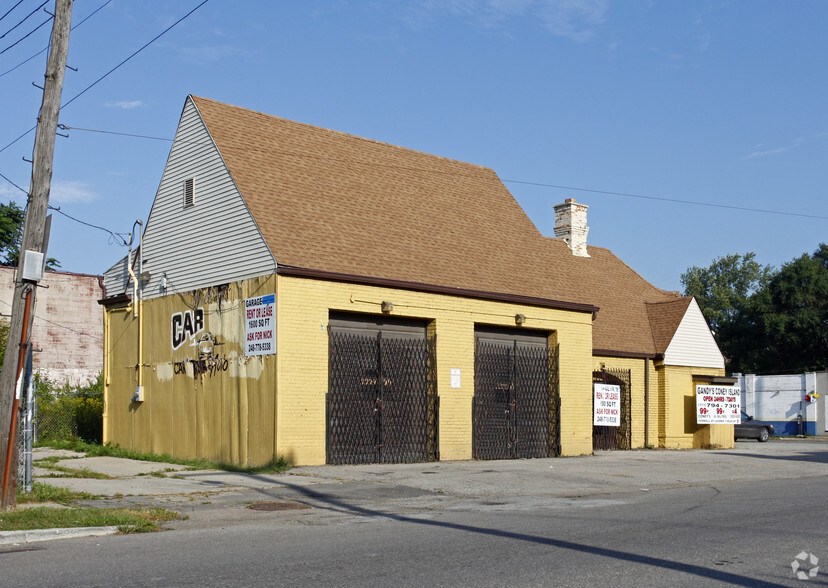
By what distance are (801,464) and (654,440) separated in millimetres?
7001

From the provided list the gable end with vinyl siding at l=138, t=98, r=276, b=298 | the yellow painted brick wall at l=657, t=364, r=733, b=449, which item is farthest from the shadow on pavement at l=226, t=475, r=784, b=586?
the yellow painted brick wall at l=657, t=364, r=733, b=449

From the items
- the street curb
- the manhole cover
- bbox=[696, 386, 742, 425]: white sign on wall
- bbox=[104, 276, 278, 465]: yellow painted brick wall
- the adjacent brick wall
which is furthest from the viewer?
the adjacent brick wall

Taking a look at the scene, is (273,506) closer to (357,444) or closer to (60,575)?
(60,575)

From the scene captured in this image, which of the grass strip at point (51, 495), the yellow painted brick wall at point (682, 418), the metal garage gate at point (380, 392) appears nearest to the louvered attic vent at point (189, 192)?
the metal garage gate at point (380, 392)

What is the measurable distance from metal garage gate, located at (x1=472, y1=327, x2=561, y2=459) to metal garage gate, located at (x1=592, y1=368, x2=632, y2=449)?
481 cm

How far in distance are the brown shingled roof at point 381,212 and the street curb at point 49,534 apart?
8735 millimetres

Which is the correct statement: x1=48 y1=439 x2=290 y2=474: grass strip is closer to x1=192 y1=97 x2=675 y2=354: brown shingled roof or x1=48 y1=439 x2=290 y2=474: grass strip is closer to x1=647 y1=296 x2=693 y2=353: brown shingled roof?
x1=192 y1=97 x2=675 y2=354: brown shingled roof

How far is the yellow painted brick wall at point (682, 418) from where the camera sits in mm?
28766

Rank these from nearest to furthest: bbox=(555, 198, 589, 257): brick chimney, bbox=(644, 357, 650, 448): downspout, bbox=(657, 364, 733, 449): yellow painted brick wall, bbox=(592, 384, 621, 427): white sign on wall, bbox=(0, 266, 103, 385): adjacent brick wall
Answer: bbox=(592, 384, 621, 427): white sign on wall < bbox=(644, 357, 650, 448): downspout < bbox=(657, 364, 733, 449): yellow painted brick wall < bbox=(555, 198, 589, 257): brick chimney < bbox=(0, 266, 103, 385): adjacent brick wall

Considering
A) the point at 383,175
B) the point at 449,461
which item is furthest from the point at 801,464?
the point at 383,175

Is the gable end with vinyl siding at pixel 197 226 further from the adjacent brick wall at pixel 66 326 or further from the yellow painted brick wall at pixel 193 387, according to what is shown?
the adjacent brick wall at pixel 66 326

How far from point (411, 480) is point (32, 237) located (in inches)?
309

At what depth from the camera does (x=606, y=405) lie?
25625mm

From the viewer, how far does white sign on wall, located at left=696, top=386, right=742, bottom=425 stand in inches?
1137
